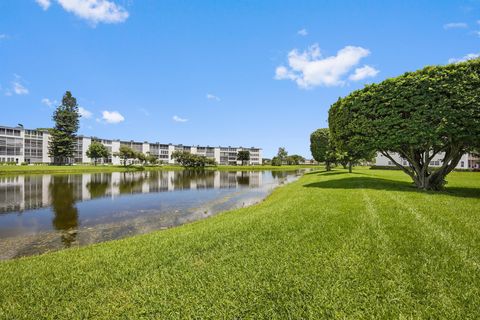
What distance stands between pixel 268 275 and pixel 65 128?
116 metres

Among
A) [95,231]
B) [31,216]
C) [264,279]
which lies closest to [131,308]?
[264,279]

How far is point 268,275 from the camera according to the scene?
6352 millimetres

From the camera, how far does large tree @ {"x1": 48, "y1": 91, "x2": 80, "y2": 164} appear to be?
93.9 meters

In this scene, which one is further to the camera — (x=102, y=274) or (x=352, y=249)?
(x=352, y=249)

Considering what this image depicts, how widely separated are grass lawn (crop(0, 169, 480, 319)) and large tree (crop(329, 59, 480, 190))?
11.3 meters

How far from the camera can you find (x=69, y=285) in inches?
249

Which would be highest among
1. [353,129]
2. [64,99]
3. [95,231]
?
[64,99]

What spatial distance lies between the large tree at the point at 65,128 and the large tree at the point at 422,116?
106 meters

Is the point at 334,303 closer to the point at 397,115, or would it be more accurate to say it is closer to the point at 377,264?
the point at 377,264

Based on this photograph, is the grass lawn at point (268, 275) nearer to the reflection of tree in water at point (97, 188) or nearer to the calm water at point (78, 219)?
the calm water at point (78, 219)

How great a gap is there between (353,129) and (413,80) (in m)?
6.28

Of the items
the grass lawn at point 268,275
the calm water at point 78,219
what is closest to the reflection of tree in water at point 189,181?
the calm water at point 78,219

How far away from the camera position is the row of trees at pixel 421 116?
1759 cm

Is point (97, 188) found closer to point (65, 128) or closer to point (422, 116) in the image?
point (422, 116)
